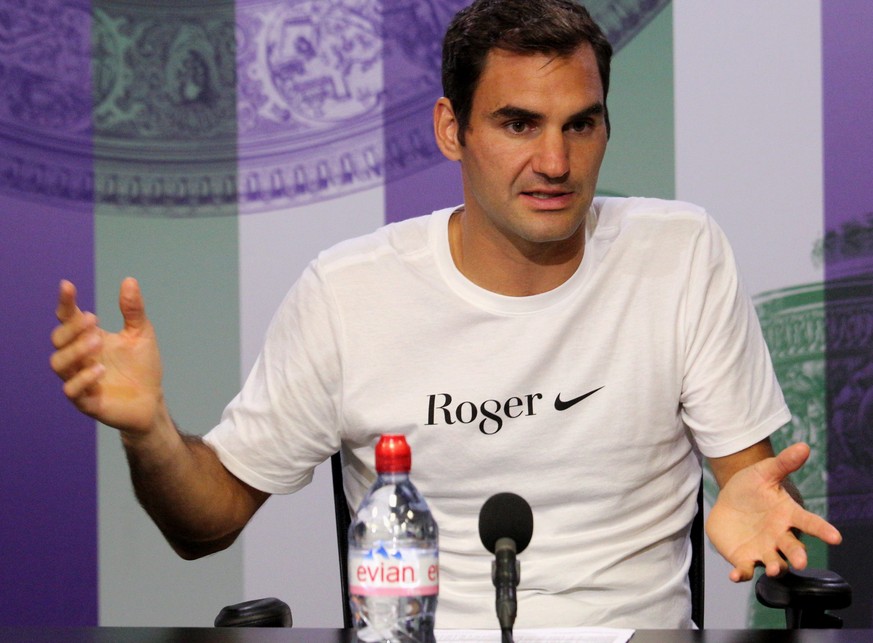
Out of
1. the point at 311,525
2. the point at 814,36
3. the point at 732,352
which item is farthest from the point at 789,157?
the point at 311,525

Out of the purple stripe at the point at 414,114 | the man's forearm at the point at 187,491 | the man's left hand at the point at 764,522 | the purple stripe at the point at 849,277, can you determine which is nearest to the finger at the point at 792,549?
the man's left hand at the point at 764,522

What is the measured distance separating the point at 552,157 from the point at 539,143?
0.05 m

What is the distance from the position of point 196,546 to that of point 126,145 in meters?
1.24

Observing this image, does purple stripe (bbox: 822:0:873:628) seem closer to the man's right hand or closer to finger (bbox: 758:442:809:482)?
finger (bbox: 758:442:809:482)

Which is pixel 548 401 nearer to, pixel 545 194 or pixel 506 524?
pixel 545 194

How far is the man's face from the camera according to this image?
69.2 inches

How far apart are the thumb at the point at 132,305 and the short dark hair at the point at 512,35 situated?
633 millimetres

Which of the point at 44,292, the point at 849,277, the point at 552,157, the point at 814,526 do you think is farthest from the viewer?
the point at 44,292

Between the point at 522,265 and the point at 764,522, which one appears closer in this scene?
the point at 764,522

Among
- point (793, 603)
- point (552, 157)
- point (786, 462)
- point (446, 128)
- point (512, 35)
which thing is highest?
point (512, 35)

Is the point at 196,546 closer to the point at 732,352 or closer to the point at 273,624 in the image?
the point at 273,624

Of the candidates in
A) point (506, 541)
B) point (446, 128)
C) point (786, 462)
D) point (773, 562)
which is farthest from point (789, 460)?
point (446, 128)

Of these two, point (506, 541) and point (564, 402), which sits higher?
point (564, 402)

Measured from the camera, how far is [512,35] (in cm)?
181
